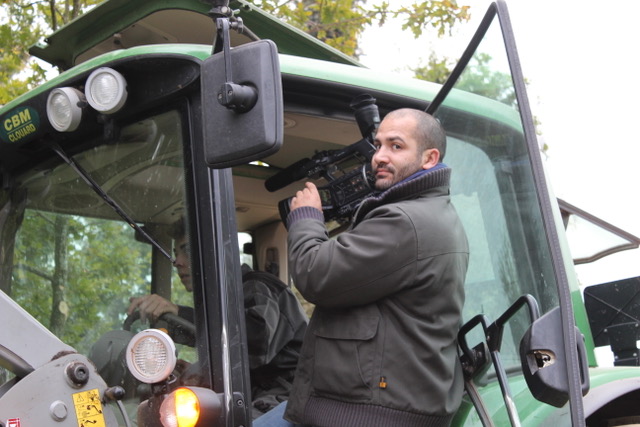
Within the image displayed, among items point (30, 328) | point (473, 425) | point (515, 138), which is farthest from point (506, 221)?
point (30, 328)

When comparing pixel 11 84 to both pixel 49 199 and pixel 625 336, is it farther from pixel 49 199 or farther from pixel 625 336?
pixel 625 336

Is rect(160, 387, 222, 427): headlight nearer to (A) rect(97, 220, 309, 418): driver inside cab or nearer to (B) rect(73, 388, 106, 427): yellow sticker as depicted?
(B) rect(73, 388, 106, 427): yellow sticker

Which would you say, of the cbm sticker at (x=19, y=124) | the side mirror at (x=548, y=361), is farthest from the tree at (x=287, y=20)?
the side mirror at (x=548, y=361)

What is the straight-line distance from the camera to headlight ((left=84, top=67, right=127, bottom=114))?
238 centimetres

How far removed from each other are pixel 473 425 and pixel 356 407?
1.24ft

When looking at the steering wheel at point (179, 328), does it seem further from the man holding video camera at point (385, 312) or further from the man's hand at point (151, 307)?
the man holding video camera at point (385, 312)

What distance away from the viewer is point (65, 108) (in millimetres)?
2467

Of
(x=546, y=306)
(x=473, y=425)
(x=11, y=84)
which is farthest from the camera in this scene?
(x=11, y=84)

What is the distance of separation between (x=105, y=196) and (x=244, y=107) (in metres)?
0.77

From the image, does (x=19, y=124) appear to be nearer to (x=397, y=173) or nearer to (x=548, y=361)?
(x=397, y=173)

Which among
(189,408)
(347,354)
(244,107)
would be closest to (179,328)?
(189,408)

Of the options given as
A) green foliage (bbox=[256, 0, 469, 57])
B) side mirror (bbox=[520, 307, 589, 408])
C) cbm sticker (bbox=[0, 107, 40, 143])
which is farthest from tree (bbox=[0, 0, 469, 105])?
side mirror (bbox=[520, 307, 589, 408])

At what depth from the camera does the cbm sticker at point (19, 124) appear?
2609 mm

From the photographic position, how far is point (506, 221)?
91.5 inches
